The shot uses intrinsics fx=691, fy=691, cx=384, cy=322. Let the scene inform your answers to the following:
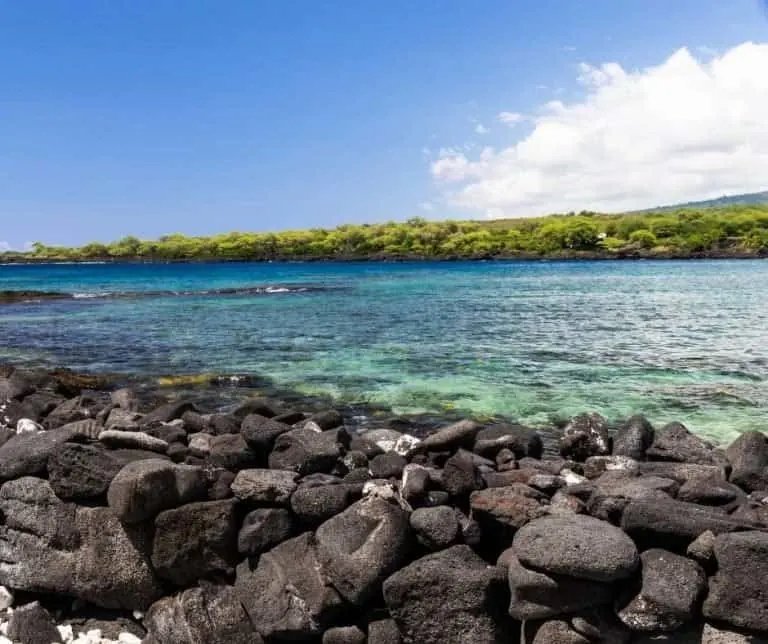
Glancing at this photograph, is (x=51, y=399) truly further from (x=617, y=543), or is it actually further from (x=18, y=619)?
(x=617, y=543)

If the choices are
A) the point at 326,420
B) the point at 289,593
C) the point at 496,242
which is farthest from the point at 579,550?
the point at 496,242

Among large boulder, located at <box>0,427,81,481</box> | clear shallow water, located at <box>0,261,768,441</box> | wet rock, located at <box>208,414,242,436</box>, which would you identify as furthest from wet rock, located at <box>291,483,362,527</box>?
clear shallow water, located at <box>0,261,768,441</box>

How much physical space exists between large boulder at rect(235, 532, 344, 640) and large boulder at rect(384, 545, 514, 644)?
0.66 metres

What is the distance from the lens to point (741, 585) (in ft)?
16.4

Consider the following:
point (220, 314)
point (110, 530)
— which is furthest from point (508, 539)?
point (220, 314)

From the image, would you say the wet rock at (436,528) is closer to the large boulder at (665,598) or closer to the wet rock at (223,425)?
the large boulder at (665,598)

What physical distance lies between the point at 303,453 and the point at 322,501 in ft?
3.59

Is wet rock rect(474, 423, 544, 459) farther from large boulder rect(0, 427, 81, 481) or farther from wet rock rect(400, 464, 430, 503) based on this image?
large boulder rect(0, 427, 81, 481)

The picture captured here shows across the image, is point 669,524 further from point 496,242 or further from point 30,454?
point 496,242

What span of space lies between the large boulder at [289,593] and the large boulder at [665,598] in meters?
2.41

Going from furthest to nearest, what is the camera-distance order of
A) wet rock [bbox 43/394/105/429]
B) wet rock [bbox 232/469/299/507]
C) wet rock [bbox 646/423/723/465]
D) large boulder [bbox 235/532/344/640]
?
1. wet rock [bbox 43/394/105/429]
2. wet rock [bbox 646/423/723/465]
3. wet rock [bbox 232/469/299/507]
4. large boulder [bbox 235/532/344/640]

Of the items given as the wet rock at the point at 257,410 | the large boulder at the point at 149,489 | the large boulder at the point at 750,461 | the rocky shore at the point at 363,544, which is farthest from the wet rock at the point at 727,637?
the wet rock at the point at 257,410

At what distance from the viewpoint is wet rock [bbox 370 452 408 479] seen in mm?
7243

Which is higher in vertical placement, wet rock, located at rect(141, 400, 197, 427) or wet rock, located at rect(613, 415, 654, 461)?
wet rock, located at rect(141, 400, 197, 427)
